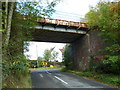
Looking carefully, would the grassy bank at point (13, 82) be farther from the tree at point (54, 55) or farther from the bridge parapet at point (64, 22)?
the tree at point (54, 55)

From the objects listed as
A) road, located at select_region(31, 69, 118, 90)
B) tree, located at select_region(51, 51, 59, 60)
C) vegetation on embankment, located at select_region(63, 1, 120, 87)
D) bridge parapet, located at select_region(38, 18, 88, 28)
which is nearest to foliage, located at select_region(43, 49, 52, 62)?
tree, located at select_region(51, 51, 59, 60)

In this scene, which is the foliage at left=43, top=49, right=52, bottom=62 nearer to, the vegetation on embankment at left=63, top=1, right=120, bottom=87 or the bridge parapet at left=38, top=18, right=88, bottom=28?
the vegetation on embankment at left=63, top=1, right=120, bottom=87

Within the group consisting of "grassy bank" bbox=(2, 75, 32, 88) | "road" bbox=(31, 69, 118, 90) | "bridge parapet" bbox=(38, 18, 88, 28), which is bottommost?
"road" bbox=(31, 69, 118, 90)

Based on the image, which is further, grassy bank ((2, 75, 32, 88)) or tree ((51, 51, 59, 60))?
tree ((51, 51, 59, 60))

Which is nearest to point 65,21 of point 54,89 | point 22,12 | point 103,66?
point 103,66

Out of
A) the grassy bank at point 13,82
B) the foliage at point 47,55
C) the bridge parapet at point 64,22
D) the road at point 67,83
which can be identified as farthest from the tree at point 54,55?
the grassy bank at point 13,82

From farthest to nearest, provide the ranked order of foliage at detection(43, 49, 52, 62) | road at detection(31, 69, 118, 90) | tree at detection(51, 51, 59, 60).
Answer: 1. tree at detection(51, 51, 59, 60)
2. foliage at detection(43, 49, 52, 62)
3. road at detection(31, 69, 118, 90)

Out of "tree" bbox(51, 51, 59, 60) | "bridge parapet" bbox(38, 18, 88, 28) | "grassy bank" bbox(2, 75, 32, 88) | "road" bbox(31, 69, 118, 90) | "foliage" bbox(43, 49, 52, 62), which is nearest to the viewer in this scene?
"grassy bank" bbox(2, 75, 32, 88)

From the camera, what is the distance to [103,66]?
13.9m

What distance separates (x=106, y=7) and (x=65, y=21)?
7902mm

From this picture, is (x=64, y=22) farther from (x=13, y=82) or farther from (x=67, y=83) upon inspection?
(x=13, y=82)

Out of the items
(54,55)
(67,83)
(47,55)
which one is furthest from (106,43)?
(47,55)

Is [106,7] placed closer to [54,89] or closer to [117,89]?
[117,89]

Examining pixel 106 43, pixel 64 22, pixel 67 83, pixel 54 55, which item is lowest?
pixel 67 83
